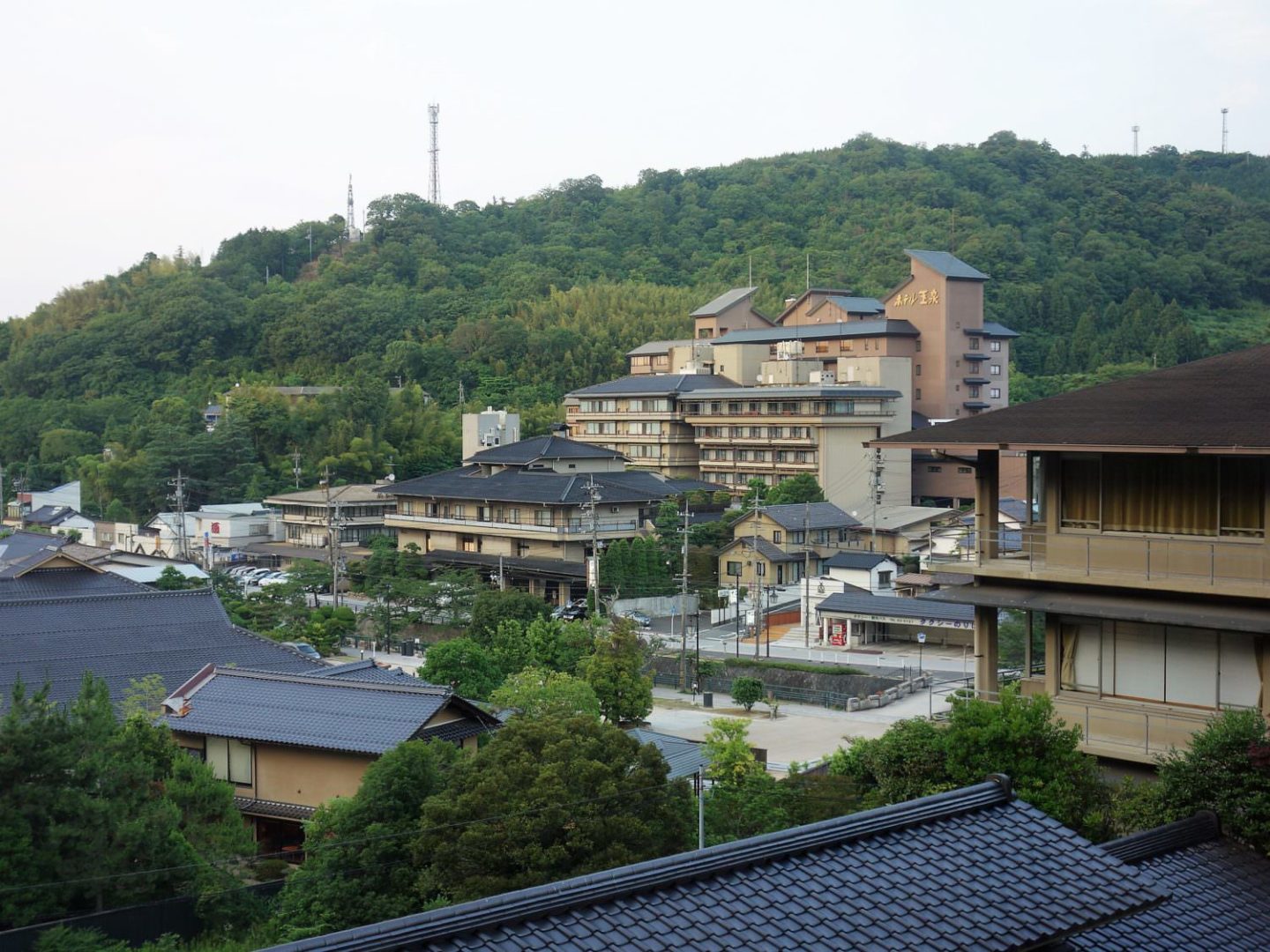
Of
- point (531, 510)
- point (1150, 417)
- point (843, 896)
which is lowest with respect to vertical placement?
point (531, 510)

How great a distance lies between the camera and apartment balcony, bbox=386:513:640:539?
1470 inches

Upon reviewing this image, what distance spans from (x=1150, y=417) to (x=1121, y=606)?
1328 millimetres

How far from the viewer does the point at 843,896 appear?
430cm

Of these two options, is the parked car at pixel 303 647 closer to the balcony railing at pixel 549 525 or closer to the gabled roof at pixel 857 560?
the balcony railing at pixel 549 525

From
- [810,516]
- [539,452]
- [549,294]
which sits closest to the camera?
[810,516]

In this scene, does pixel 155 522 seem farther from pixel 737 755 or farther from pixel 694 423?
pixel 737 755

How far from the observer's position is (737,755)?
51.4ft

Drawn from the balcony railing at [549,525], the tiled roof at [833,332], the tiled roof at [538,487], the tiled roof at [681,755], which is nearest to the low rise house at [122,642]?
→ the tiled roof at [681,755]

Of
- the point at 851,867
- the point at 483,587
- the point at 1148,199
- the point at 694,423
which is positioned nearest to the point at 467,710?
the point at 851,867

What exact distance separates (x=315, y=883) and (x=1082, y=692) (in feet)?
21.3

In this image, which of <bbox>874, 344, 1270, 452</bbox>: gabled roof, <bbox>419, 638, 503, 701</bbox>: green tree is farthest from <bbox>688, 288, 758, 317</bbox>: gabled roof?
<bbox>874, 344, 1270, 452</bbox>: gabled roof

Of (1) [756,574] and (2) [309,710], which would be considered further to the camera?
(1) [756,574]

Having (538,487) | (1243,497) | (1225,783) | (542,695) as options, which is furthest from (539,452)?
(1225,783)

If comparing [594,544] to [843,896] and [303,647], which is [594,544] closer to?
[303,647]
